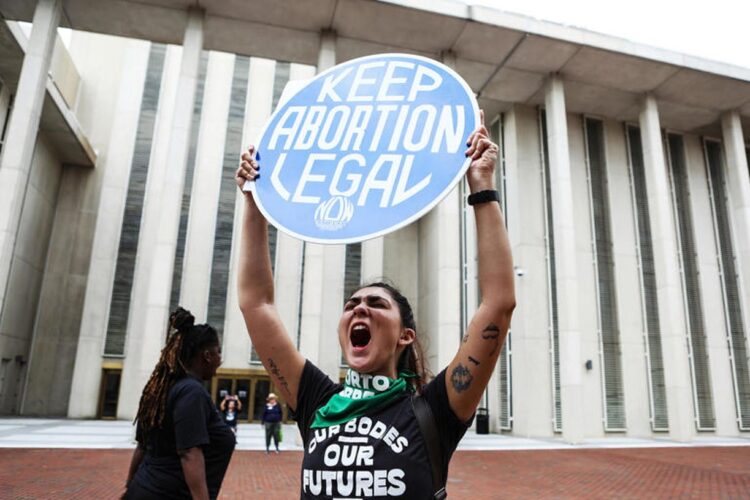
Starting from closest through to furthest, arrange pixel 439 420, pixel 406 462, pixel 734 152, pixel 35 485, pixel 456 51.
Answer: pixel 406 462, pixel 439 420, pixel 35 485, pixel 456 51, pixel 734 152

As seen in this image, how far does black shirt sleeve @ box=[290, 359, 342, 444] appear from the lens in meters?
2.04

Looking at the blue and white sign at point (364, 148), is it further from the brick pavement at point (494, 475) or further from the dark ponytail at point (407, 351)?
the brick pavement at point (494, 475)

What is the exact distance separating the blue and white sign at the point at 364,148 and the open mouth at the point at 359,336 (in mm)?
319

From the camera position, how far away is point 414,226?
2845cm

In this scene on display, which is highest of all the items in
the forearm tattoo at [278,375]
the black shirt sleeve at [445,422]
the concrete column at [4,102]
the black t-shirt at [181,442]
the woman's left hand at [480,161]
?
the concrete column at [4,102]

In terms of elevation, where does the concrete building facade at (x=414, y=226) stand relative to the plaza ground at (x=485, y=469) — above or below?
above

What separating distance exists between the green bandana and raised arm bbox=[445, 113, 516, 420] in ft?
0.61

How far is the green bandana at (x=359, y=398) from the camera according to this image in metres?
1.80

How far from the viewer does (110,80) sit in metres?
26.7

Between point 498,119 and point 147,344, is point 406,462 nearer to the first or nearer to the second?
point 147,344

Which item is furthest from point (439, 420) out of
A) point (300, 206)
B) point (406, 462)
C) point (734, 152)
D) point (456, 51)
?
point (734, 152)

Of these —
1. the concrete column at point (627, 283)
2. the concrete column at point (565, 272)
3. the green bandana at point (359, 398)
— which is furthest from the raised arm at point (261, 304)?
the concrete column at point (627, 283)

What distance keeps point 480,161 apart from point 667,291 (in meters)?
20.3

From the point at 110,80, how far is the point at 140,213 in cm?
686
